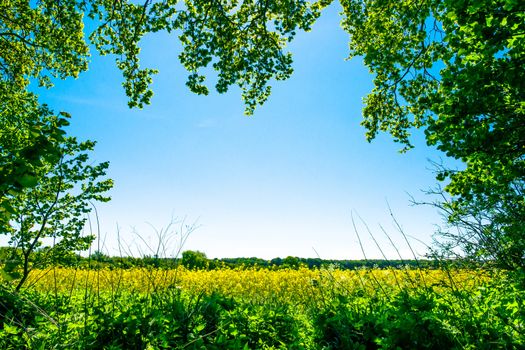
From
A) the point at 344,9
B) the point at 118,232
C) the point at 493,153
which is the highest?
the point at 344,9

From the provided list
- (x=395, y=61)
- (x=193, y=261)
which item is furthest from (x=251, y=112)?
(x=193, y=261)

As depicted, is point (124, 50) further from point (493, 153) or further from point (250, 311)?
point (493, 153)

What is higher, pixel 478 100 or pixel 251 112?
pixel 251 112

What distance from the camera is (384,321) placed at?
3.27 metres

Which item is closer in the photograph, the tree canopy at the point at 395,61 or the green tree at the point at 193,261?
the tree canopy at the point at 395,61

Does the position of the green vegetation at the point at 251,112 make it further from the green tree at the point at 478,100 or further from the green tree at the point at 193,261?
the green tree at the point at 193,261

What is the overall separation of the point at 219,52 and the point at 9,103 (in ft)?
20.7

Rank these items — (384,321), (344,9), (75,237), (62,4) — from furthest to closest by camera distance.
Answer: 1. (344,9)
2. (62,4)
3. (75,237)
4. (384,321)

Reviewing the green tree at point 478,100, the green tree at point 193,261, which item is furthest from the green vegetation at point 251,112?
the green tree at point 193,261

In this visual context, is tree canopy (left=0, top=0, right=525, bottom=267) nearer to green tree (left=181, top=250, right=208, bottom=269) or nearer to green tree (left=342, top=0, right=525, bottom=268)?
green tree (left=342, top=0, right=525, bottom=268)

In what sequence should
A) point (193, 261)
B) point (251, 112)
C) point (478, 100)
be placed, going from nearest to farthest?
point (478, 100), point (251, 112), point (193, 261)

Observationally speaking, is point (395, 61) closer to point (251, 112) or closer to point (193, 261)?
point (251, 112)

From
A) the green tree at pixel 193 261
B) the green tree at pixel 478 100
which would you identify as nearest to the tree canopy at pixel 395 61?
the green tree at pixel 478 100

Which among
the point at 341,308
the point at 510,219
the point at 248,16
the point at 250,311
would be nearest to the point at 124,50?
the point at 248,16
